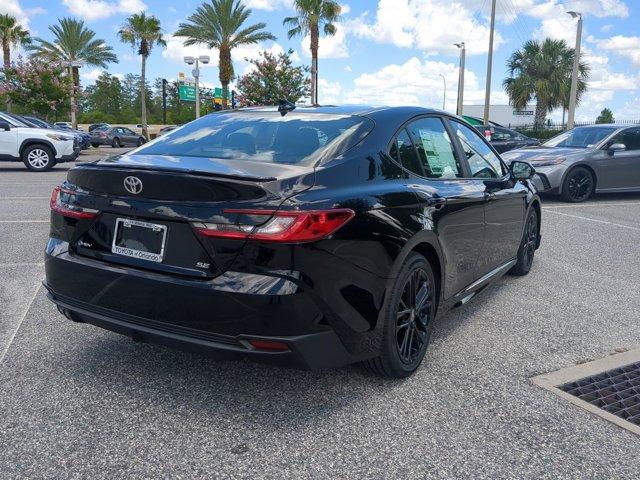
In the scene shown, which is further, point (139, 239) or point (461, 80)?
point (461, 80)

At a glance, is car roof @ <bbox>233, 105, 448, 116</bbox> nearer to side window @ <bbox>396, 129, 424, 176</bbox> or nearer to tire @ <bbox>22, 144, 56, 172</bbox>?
side window @ <bbox>396, 129, 424, 176</bbox>

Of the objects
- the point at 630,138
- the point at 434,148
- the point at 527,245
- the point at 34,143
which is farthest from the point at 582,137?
the point at 34,143

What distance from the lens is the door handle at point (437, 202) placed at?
139 inches

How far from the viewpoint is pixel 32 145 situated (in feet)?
54.5

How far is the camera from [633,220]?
9.58m

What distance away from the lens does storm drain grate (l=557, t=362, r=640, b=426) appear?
3.14 metres

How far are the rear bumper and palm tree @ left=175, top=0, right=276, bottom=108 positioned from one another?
34093 millimetres

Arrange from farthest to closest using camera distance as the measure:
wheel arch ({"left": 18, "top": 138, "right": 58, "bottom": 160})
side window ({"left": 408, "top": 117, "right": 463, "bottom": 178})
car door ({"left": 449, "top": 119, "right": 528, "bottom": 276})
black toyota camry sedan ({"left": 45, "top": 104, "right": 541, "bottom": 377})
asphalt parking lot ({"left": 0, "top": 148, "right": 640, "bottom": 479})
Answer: wheel arch ({"left": 18, "top": 138, "right": 58, "bottom": 160})
car door ({"left": 449, "top": 119, "right": 528, "bottom": 276})
side window ({"left": 408, "top": 117, "right": 463, "bottom": 178})
black toyota camry sedan ({"left": 45, "top": 104, "right": 541, "bottom": 377})
asphalt parking lot ({"left": 0, "top": 148, "right": 640, "bottom": 479})

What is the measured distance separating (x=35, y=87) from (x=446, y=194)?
3427cm

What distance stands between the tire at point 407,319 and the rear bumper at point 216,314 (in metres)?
0.30

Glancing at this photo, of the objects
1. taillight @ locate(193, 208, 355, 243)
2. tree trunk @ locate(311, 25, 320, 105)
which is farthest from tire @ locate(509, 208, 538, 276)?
tree trunk @ locate(311, 25, 320, 105)

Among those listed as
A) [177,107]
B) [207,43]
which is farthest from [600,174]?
[177,107]

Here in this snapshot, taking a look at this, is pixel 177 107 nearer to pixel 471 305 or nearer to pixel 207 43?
pixel 207 43

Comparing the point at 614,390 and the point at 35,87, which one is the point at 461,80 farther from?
the point at 614,390
